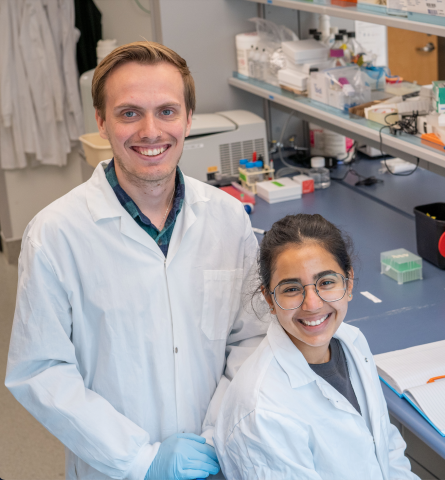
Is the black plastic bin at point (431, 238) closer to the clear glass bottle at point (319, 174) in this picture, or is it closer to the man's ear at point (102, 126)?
the clear glass bottle at point (319, 174)

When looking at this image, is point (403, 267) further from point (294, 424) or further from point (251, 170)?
point (251, 170)

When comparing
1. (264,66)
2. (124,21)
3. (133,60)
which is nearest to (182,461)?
(133,60)

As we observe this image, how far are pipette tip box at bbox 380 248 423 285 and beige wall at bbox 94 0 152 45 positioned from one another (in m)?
2.24

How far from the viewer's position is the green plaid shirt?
1.27 m

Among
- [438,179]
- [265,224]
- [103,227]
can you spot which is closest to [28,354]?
[103,227]

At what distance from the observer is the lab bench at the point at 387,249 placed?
5.03 ft

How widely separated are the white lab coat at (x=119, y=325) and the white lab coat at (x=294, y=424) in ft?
0.52

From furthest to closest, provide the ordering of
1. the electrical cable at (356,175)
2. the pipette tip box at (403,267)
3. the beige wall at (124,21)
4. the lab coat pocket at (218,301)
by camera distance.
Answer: the beige wall at (124,21), the electrical cable at (356,175), the pipette tip box at (403,267), the lab coat pocket at (218,301)

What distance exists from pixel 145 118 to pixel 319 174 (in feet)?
5.38

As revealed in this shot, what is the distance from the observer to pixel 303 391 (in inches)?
45.6

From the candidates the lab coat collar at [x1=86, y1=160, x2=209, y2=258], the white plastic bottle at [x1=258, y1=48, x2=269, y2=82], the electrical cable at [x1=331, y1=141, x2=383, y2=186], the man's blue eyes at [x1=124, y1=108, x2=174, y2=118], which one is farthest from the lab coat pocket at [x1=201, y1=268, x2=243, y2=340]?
the white plastic bottle at [x1=258, y1=48, x2=269, y2=82]

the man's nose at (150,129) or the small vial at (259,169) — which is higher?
the man's nose at (150,129)

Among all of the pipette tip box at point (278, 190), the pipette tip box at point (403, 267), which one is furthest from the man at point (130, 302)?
the pipette tip box at point (278, 190)

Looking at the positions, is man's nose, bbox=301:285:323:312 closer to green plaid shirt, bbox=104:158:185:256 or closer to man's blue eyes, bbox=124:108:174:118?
green plaid shirt, bbox=104:158:185:256
